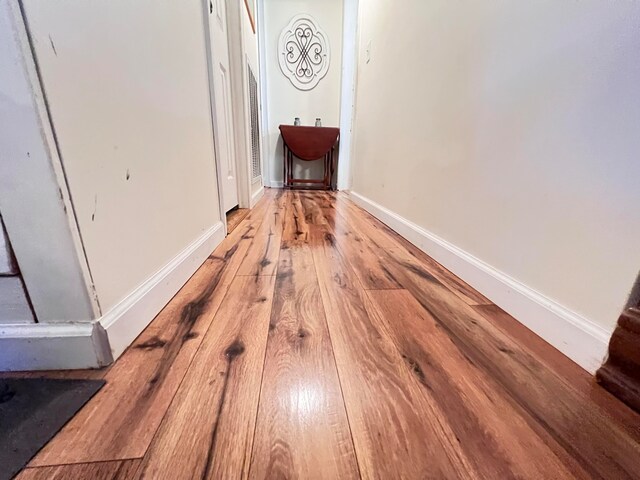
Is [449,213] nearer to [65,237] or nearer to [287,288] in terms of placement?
[287,288]

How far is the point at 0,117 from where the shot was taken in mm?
408

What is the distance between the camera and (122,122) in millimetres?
604

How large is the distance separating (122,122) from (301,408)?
69 cm

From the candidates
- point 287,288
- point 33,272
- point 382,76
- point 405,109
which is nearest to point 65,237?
point 33,272

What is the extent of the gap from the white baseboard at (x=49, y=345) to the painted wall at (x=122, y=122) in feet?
0.22

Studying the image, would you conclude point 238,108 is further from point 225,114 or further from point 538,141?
point 538,141

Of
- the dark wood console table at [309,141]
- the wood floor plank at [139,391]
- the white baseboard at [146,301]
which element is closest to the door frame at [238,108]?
the white baseboard at [146,301]

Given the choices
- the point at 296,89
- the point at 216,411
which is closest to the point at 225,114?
the point at 216,411

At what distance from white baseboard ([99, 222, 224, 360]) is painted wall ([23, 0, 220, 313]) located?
0.07 ft

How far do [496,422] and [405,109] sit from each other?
4.92 ft

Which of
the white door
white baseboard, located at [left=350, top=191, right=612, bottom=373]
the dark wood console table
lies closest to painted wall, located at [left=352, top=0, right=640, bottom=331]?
white baseboard, located at [left=350, top=191, right=612, bottom=373]

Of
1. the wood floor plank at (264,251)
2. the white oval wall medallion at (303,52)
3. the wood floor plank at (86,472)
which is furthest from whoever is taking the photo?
the white oval wall medallion at (303,52)

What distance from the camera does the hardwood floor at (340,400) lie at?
0.38m

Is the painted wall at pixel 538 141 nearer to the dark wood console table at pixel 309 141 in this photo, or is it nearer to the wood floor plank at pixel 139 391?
the wood floor plank at pixel 139 391
